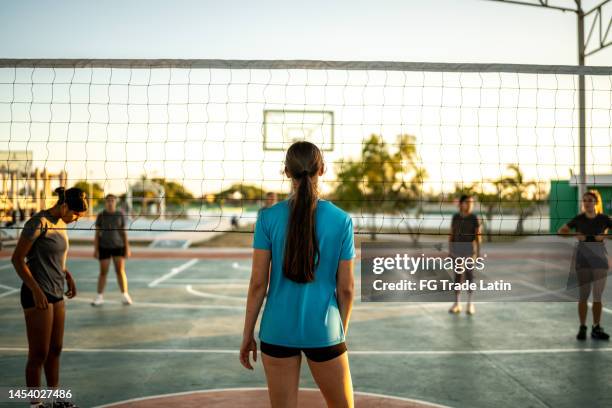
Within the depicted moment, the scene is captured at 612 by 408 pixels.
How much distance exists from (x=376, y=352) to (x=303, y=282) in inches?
164

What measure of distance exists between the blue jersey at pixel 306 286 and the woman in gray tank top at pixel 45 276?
2181 millimetres

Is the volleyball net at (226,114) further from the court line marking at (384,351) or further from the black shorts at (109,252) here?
the black shorts at (109,252)

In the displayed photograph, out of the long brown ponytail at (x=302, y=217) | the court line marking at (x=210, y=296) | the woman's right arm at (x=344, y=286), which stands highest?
the long brown ponytail at (x=302, y=217)

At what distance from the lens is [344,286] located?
256 centimetres

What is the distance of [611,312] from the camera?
8883 millimetres

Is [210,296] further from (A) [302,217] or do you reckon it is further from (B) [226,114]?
(A) [302,217]

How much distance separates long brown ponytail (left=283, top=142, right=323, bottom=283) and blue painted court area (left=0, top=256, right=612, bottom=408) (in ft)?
9.39

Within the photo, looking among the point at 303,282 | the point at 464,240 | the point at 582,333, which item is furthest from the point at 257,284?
the point at 464,240

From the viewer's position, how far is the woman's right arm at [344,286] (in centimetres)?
253

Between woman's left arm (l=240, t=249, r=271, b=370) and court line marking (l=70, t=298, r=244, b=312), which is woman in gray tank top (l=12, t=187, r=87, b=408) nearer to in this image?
woman's left arm (l=240, t=249, r=271, b=370)

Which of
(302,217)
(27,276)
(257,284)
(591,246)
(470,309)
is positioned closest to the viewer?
(302,217)

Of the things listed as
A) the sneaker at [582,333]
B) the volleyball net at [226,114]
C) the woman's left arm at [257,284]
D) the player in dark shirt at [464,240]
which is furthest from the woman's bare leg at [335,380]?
the player in dark shirt at [464,240]

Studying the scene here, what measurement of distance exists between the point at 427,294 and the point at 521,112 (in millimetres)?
5096

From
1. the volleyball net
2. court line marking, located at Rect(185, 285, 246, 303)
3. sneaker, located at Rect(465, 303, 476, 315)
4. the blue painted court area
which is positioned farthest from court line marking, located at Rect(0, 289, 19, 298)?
sneaker, located at Rect(465, 303, 476, 315)
